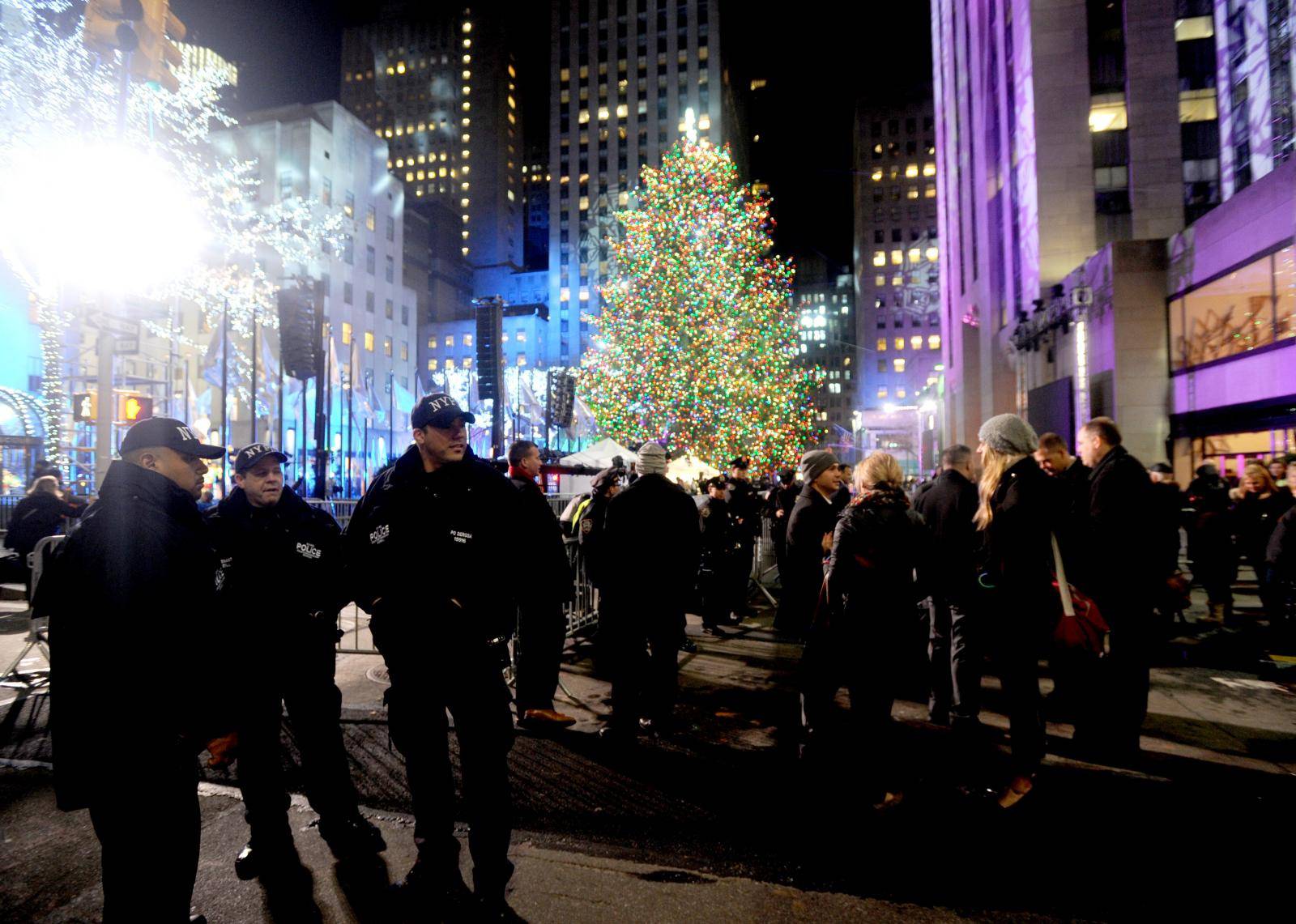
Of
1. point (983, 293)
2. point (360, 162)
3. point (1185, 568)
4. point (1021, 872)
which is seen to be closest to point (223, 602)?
point (1021, 872)

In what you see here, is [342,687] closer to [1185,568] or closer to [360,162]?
[1185,568]

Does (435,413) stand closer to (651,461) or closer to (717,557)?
(651,461)

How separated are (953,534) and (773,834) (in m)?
2.96

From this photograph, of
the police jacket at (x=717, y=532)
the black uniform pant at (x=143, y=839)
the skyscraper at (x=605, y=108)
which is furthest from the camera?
the skyscraper at (x=605, y=108)

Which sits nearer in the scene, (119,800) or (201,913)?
(119,800)

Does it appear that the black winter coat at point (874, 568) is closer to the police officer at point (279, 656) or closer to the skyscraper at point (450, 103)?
the police officer at point (279, 656)

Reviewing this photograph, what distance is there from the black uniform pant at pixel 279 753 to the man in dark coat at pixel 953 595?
159 inches

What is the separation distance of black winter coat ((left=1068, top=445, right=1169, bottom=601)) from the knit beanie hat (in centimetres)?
322

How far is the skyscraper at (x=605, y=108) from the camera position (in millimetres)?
89188

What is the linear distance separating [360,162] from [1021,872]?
208 feet

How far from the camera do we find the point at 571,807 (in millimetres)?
4062

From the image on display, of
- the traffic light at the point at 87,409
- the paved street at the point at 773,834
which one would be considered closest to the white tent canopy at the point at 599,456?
the paved street at the point at 773,834

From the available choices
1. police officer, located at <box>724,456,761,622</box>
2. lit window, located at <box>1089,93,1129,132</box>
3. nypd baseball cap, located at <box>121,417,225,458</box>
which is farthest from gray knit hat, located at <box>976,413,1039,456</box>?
lit window, located at <box>1089,93,1129,132</box>

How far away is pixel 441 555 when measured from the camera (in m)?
3.02
